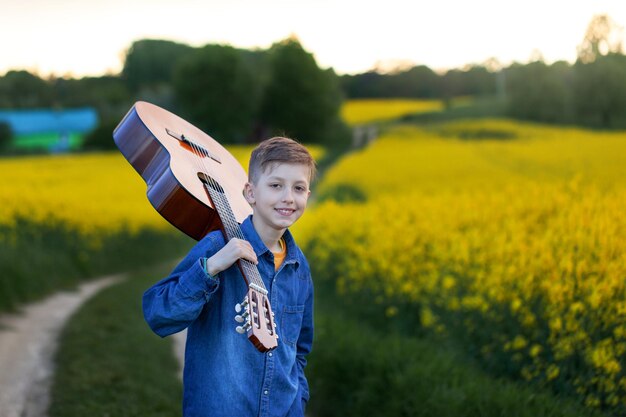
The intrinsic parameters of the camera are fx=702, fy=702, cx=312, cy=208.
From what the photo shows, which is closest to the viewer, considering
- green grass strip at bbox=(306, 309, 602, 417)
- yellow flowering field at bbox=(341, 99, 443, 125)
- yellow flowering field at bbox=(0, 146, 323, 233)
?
green grass strip at bbox=(306, 309, 602, 417)

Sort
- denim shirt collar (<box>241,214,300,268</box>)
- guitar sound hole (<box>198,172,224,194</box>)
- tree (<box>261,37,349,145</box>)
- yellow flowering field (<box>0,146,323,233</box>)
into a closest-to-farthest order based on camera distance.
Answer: denim shirt collar (<box>241,214,300,268</box>)
guitar sound hole (<box>198,172,224,194</box>)
yellow flowering field (<box>0,146,323,233</box>)
tree (<box>261,37,349,145</box>)

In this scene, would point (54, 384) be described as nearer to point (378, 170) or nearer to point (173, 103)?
point (378, 170)

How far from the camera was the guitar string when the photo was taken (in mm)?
2420

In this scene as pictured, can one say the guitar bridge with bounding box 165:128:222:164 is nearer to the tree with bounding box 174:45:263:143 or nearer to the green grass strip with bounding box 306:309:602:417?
the green grass strip with bounding box 306:309:602:417

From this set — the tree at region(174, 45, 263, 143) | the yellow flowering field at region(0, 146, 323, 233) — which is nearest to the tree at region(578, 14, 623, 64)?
the yellow flowering field at region(0, 146, 323, 233)

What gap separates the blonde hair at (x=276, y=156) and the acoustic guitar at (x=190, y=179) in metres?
0.22

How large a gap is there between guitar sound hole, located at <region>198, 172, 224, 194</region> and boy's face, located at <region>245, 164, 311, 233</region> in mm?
382

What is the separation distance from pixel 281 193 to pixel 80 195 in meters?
16.2

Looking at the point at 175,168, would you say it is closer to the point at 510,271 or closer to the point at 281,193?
the point at 281,193

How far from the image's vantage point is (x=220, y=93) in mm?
52750

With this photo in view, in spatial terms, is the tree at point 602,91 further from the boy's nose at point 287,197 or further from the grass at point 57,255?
the boy's nose at point 287,197

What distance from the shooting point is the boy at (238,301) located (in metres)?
2.47

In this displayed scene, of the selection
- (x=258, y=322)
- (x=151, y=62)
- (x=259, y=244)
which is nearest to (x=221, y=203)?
→ (x=259, y=244)

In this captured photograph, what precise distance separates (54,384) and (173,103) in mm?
49718
